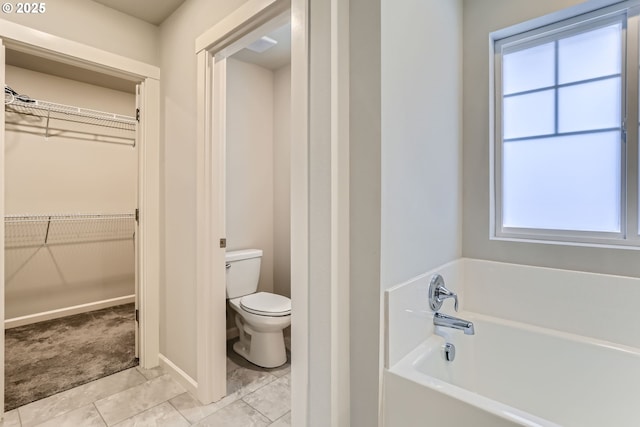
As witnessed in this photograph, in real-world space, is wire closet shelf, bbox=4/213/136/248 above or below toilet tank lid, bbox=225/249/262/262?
above

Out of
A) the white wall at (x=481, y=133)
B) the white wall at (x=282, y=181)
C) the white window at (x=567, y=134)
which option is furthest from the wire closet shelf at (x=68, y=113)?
the white window at (x=567, y=134)

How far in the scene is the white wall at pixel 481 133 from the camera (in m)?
1.49

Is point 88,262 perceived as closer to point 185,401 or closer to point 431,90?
point 185,401

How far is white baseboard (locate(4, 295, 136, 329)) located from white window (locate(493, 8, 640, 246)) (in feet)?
Answer: 13.1

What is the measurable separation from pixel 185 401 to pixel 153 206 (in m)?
1.29

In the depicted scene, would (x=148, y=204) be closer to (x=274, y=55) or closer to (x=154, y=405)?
(x=154, y=405)

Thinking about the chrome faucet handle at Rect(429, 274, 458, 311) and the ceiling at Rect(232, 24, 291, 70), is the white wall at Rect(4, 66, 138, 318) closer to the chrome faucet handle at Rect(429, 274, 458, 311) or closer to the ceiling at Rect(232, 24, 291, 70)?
the ceiling at Rect(232, 24, 291, 70)

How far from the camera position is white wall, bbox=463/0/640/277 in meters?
1.49

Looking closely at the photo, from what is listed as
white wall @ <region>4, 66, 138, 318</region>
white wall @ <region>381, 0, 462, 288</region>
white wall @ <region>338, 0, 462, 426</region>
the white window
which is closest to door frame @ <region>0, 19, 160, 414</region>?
white wall @ <region>4, 66, 138, 318</region>

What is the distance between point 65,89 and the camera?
3.18 meters

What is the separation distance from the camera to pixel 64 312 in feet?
10.6

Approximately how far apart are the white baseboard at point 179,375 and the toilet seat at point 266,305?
53 cm

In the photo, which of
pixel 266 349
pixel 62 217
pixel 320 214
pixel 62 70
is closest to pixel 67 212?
pixel 62 217

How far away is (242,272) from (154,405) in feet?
3.33
